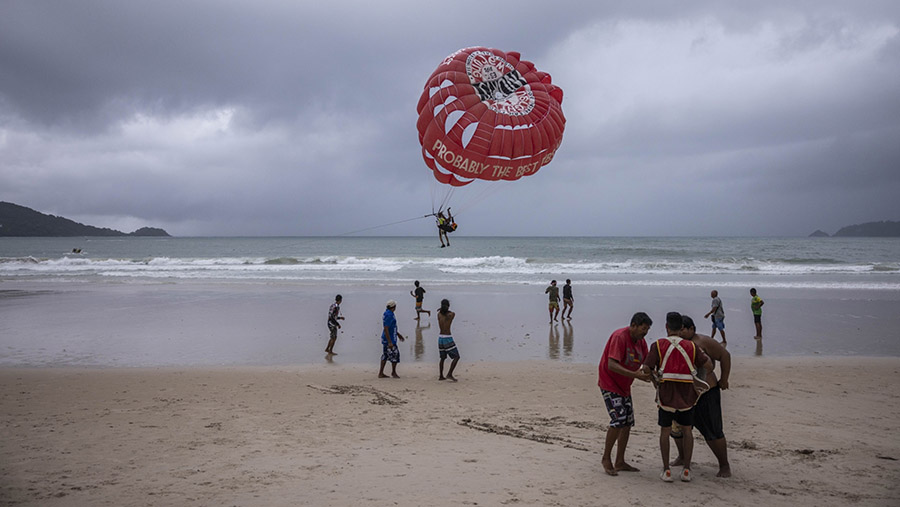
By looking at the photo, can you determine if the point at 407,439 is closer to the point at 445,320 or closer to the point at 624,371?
the point at 624,371

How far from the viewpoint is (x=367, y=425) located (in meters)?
6.51

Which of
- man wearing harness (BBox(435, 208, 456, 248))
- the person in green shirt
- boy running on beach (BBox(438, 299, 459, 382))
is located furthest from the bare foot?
the person in green shirt

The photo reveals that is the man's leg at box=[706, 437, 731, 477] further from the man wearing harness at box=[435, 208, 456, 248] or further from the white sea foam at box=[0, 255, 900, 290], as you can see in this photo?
the white sea foam at box=[0, 255, 900, 290]

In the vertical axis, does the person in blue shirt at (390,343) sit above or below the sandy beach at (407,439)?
above

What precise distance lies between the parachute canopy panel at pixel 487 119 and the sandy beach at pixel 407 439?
14.3ft

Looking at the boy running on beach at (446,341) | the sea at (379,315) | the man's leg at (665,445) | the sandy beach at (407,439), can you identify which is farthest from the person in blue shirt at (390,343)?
the man's leg at (665,445)

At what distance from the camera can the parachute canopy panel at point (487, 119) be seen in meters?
10.7

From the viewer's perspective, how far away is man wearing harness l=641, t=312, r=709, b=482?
182 inches

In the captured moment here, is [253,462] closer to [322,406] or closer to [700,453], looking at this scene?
[322,406]

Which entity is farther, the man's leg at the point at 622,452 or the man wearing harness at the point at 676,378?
the man's leg at the point at 622,452

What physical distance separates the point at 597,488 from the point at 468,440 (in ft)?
5.76

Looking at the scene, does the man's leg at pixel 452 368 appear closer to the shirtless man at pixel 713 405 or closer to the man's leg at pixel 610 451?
the man's leg at pixel 610 451

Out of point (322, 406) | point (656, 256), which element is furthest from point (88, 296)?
point (656, 256)

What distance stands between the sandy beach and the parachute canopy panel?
14.3 ft
